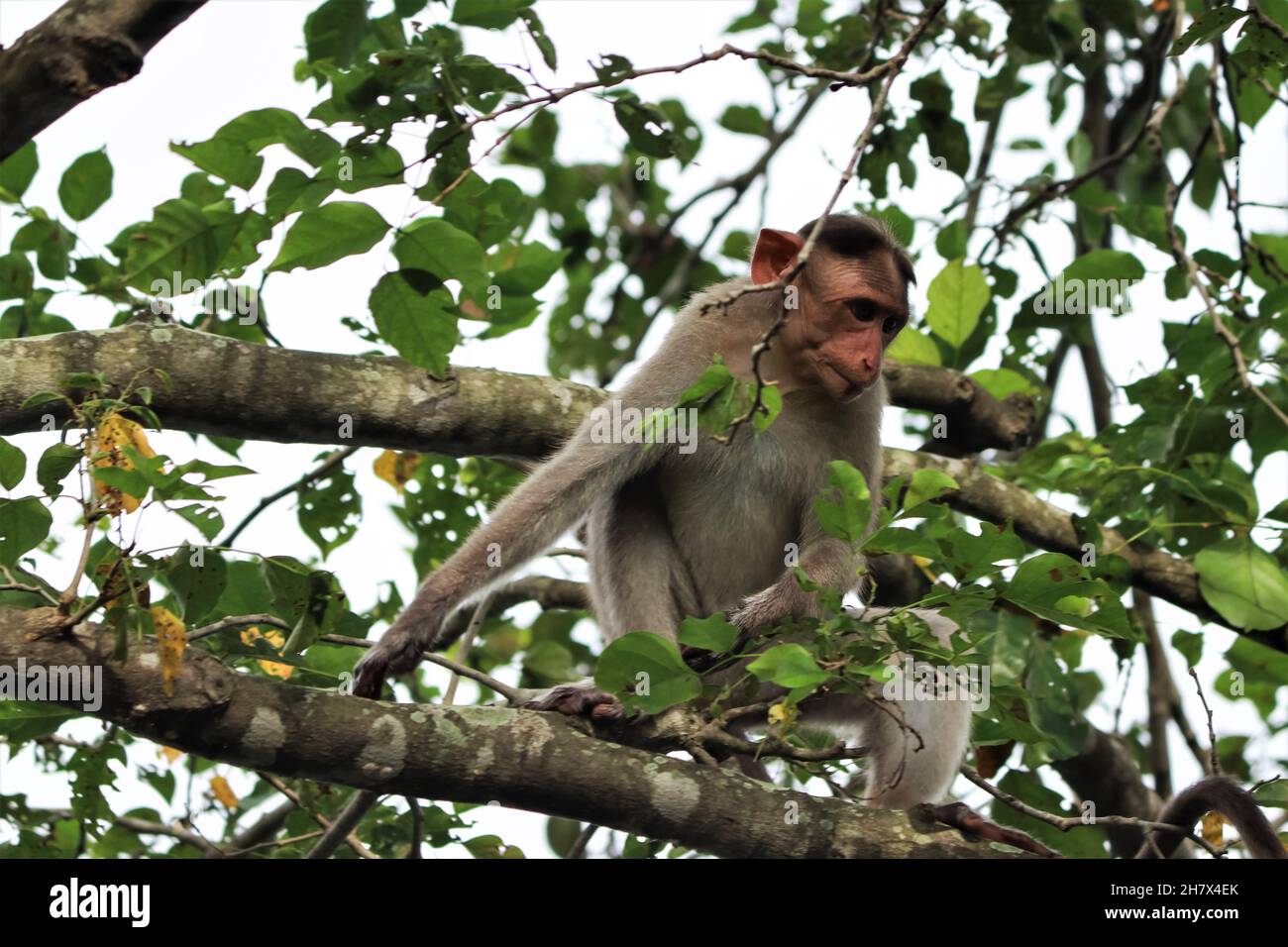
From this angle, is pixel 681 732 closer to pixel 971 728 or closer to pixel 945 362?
pixel 971 728

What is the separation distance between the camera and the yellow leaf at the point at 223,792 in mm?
7227

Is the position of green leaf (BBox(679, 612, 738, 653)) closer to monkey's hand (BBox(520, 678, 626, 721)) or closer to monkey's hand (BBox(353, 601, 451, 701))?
monkey's hand (BBox(520, 678, 626, 721))

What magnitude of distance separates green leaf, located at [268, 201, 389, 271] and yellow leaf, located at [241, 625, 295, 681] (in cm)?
135

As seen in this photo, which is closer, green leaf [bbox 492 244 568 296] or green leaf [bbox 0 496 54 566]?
green leaf [bbox 0 496 54 566]

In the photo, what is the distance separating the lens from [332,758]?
172 inches

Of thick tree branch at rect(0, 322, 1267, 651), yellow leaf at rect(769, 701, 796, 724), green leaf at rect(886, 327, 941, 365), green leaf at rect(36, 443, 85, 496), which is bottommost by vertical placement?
yellow leaf at rect(769, 701, 796, 724)

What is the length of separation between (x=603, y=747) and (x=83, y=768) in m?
2.07

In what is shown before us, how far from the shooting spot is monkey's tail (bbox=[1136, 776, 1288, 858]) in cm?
495

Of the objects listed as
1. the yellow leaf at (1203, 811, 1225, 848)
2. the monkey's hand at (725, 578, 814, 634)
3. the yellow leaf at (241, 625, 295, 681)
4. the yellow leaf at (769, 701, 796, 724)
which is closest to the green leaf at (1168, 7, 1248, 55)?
the monkey's hand at (725, 578, 814, 634)

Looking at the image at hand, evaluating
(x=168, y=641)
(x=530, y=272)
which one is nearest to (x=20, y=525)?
(x=168, y=641)

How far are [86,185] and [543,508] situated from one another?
97.6 inches

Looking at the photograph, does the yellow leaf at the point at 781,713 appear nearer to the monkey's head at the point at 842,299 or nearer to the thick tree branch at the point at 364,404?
the thick tree branch at the point at 364,404

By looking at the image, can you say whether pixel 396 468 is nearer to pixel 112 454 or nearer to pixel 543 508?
pixel 543 508
